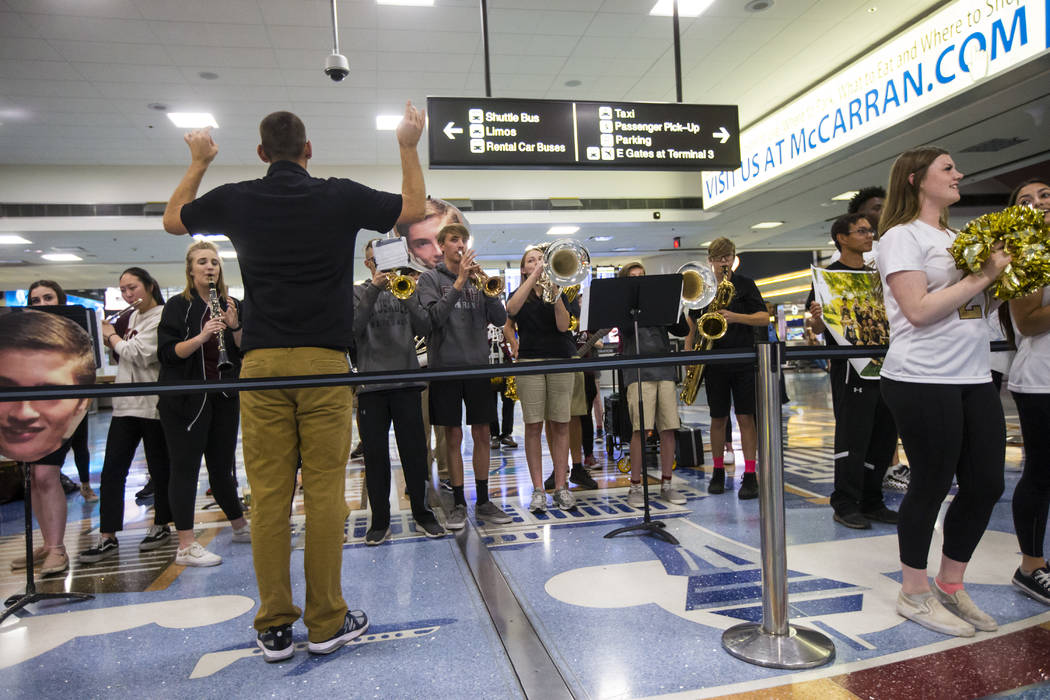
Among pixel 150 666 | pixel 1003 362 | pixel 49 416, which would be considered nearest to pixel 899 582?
pixel 1003 362

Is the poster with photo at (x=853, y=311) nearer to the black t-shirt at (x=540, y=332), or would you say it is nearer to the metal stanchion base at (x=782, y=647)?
the black t-shirt at (x=540, y=332)

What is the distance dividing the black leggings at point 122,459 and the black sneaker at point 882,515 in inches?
147

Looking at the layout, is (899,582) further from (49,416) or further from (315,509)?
(49,416)

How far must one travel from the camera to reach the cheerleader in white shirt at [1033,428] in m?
2.26

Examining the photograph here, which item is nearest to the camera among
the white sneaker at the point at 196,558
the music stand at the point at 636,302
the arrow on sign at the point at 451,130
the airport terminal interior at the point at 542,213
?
the airport terminal interior at the point at 542,213

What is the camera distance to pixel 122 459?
341 centimetres

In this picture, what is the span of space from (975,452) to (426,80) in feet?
25.3

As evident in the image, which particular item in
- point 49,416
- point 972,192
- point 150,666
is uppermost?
point 972,192

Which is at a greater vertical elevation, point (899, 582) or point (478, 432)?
point (478, 432)

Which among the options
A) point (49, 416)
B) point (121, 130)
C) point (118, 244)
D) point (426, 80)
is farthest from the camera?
point (118, 244)

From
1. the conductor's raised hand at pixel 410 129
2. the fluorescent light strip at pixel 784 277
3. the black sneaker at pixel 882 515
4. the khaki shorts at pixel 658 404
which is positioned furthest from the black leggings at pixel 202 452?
the fluorescent light strip at pixel 784 277

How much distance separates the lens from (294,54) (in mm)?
7312

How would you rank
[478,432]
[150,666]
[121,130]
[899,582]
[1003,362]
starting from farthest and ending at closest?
[121,130], [478,432], [1003,362], [899,582], [150,666]

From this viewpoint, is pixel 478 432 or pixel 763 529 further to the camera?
pixel 478 432
